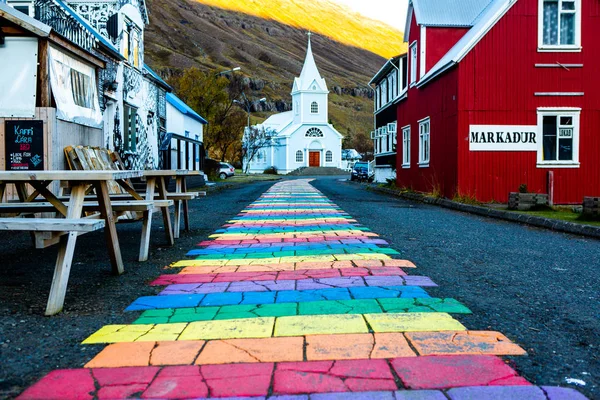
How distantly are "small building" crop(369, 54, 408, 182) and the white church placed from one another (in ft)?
114

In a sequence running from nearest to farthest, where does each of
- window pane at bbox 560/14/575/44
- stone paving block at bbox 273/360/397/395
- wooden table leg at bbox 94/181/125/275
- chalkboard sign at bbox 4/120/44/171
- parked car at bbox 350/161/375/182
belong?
stone paving block at bbox 273/360/397/395
wooden table leg at bbox 94/181/125/275
chalkboard sign at bbox 4/120/44/171
window pane at bbox 560/14/575/44
parked car at bbox 350/161/375/182

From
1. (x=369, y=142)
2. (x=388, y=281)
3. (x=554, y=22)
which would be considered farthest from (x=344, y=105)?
(x=388, y=281)

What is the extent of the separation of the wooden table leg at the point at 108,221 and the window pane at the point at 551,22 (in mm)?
16218

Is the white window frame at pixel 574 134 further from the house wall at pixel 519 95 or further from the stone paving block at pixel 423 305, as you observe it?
the stone paving block at pixel 423 305

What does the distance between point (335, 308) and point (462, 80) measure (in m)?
14.8

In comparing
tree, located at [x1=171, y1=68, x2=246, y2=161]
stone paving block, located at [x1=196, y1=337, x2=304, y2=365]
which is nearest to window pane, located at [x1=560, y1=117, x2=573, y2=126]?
stone paving block, located at [x1=196, y1=337, x2=304, y2=365]

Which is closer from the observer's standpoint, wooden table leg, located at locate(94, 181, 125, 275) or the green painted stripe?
the green painted stripe

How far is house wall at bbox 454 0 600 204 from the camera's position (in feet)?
58.8

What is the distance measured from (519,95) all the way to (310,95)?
202ft

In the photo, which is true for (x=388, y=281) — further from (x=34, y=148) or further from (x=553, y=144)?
(x=553, y=144)

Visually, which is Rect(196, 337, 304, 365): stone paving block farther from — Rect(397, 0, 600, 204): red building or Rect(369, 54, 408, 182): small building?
Rect(369, 54, 408, 182): small building

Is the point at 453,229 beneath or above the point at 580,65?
beneath

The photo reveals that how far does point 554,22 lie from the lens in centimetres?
1819

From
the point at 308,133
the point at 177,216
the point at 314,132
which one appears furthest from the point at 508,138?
the point at 314,132
